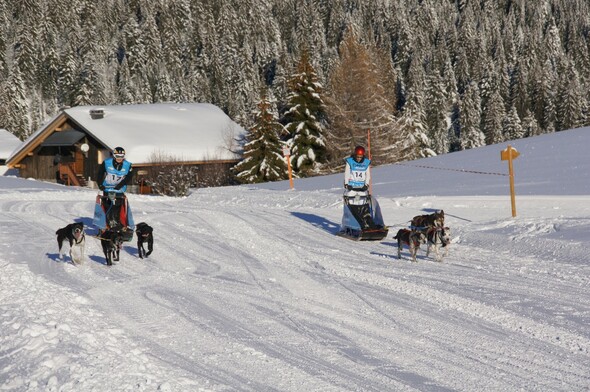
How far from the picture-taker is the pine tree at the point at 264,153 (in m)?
41.0

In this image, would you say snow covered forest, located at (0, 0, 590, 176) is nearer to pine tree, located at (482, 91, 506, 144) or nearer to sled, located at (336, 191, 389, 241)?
pine tree, located at (482, 91, 506, 144)

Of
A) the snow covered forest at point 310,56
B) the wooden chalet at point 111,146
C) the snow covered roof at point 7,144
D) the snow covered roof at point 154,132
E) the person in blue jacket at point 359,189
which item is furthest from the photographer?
the snow covered forest at point 310,56

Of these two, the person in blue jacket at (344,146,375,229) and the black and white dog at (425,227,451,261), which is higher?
the person in blue jacket at (344,146,375,229)

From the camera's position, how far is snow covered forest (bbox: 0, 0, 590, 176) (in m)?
89.9

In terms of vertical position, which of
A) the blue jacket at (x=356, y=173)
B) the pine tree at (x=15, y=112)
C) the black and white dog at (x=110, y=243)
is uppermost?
the pine tree at (x=15, y=112)

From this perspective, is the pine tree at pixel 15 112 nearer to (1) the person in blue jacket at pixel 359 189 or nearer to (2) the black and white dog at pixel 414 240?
(1) the person in blue jacket at pixel 359 189

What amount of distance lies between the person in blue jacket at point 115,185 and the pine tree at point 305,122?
98.3ft

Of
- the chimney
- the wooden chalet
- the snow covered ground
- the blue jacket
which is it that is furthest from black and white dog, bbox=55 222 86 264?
the chimney

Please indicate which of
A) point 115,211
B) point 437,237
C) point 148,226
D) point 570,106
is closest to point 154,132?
point 115,211

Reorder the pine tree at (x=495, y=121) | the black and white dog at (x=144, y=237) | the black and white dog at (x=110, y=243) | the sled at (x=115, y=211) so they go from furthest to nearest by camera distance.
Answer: the pine tree at (x=495, y=121) < the sled at (x=115, y=211) < the black and white dog at (x=144, y=237) < the black and white dog at (x=110, y=243)

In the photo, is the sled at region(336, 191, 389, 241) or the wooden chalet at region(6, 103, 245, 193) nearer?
the sled at region(336, 191, 389, 241)

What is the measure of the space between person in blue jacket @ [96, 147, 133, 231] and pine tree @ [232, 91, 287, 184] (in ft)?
93.9

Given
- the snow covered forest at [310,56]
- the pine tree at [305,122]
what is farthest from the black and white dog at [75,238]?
the snow covered forest at [310,56]

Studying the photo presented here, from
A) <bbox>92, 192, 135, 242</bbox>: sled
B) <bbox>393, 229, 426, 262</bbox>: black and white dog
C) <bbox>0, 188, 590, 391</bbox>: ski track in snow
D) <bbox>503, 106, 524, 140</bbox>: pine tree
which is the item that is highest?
<bbox>503, 106, 524, 140</bbox>: pine tree
